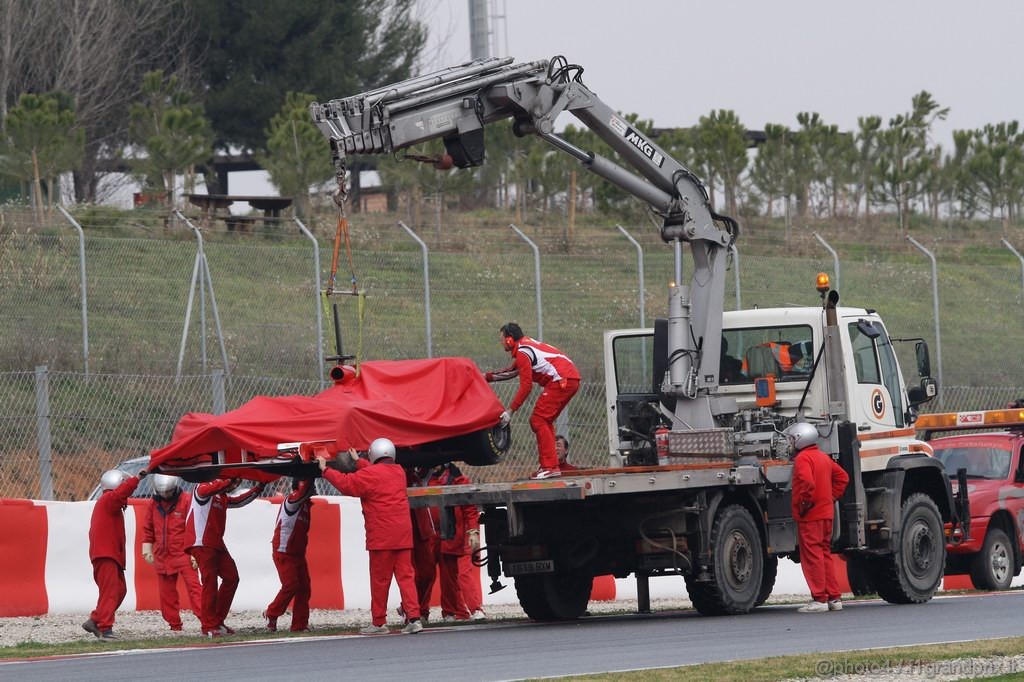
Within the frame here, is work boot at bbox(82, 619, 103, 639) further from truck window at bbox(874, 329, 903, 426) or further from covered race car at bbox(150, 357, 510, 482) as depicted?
truck window at bbox(874, 329, 903, 426)

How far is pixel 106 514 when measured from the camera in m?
14.4

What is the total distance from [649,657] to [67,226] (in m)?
17.8

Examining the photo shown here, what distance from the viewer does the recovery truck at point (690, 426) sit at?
14.0 meters

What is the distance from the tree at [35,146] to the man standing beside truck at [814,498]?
20.2 metres

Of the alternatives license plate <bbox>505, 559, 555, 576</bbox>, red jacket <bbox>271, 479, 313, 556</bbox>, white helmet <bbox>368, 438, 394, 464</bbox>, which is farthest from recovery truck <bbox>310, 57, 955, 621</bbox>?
red jacket <bbox>271, 479, 313, 556</bbox>

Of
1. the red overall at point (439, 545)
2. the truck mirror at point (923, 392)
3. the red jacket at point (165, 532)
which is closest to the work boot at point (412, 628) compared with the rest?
the red overall at point (439, 545)

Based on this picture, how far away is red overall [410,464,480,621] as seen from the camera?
15047 mm

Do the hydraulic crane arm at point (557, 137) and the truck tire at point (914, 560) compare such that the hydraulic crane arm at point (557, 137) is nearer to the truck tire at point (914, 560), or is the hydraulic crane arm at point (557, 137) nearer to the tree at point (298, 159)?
the truck tire at point (914, 560)

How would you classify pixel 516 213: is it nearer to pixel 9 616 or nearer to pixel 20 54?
pixel 20 54

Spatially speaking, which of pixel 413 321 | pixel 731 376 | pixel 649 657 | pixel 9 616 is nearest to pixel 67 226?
pixel 413 321

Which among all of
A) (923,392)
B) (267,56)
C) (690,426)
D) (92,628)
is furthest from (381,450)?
(267,56)

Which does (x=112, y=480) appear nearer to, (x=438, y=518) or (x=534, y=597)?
(x=438, y=518)

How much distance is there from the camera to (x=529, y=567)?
14586 millimetres

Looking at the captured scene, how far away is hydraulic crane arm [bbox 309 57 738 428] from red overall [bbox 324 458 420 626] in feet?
7.91
